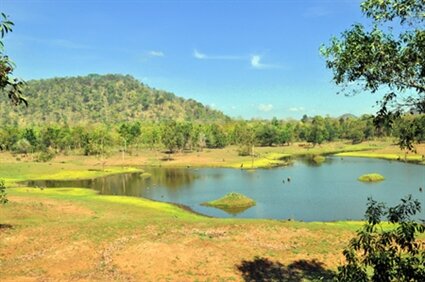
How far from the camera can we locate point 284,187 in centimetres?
9119

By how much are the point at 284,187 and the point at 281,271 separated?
62801mm

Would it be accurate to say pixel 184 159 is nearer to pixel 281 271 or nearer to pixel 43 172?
pixel 43 172

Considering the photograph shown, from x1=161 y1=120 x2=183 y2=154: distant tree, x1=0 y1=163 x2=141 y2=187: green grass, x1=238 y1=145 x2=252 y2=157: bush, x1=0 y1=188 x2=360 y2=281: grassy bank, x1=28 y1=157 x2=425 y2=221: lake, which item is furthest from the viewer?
x1=161 y1=120 x2=183 y2=154: distant tree

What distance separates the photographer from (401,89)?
13.1m

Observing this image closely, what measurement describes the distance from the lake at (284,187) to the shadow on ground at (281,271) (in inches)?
1170

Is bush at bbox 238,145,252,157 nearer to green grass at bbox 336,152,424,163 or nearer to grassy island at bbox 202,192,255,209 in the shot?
green grass at bbox 336,152,424,163

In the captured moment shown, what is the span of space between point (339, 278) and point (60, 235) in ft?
104

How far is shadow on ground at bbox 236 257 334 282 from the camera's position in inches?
1112

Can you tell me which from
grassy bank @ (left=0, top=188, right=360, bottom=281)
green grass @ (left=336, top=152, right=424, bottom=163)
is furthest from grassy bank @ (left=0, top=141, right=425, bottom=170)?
grassy bank @ (left=0, top=188, right=360, bottom=281)

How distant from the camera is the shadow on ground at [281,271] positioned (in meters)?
28.2

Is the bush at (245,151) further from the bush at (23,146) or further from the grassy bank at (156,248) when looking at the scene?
the grassy bank at (156,248)

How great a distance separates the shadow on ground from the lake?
97.5ft

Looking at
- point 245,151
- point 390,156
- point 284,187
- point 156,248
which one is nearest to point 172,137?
point 245,151

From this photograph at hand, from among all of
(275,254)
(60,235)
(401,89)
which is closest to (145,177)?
(60,235)
